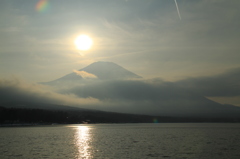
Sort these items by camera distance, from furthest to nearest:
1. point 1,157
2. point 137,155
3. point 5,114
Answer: point 5,114 → point 137,155 → point 1,157

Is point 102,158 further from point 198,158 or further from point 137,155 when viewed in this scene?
point 198,158

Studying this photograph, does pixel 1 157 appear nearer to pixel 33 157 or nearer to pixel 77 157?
pixel 33 157

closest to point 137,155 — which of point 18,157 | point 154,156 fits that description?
point 154,156

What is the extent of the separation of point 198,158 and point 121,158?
50.2ft

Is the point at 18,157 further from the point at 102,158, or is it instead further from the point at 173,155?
the point at 173,155

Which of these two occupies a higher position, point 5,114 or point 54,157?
point 5,114

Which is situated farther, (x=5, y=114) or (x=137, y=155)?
(x=5, y=114)

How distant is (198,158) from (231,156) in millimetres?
7847

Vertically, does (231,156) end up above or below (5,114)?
below

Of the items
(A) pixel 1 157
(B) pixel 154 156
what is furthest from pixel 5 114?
(B) pixel 154 156

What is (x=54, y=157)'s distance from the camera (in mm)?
50625

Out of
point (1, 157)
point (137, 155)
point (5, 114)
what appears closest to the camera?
point (1, 157)

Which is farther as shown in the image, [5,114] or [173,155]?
[5,114]

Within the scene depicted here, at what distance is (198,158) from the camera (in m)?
49.6
